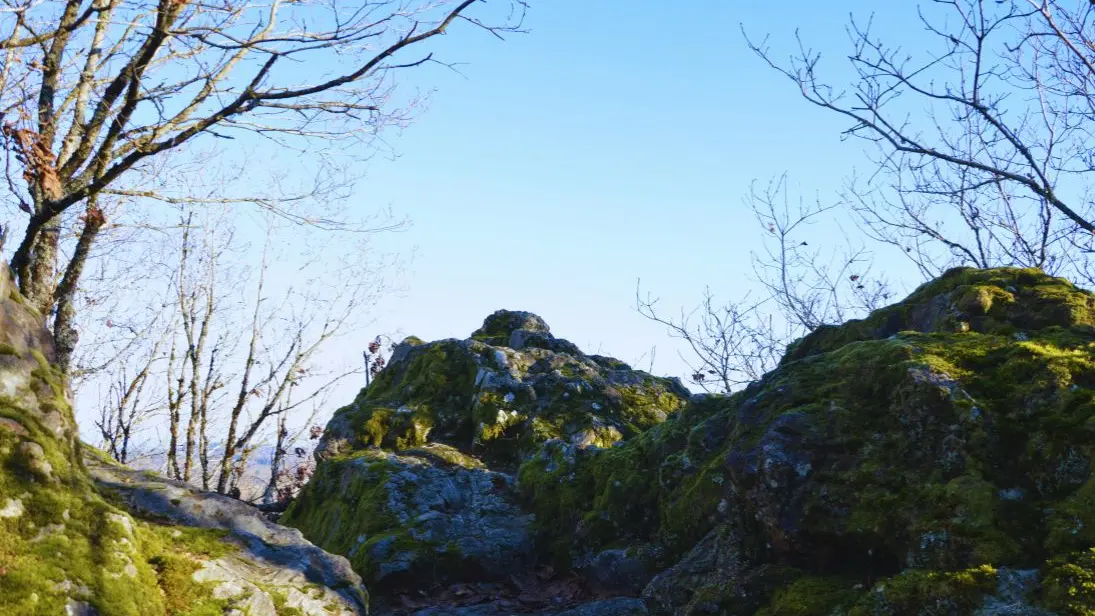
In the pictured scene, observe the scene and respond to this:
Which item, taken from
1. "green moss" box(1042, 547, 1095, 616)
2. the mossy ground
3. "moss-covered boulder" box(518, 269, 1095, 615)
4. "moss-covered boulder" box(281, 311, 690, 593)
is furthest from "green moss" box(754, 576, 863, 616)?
"moss-covered boulder" box(281, 311, 690, 593)

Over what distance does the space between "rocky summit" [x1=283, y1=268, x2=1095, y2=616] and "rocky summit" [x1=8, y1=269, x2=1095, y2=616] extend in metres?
0.02

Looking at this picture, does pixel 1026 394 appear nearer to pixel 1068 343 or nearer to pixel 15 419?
pixel 1068 343

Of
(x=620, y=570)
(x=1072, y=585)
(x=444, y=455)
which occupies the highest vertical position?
(x=444, y=455)

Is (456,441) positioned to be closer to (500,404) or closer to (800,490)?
(500,404)

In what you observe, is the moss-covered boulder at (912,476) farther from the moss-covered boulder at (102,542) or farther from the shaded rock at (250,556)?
the moss-covered boulder at (102,542)

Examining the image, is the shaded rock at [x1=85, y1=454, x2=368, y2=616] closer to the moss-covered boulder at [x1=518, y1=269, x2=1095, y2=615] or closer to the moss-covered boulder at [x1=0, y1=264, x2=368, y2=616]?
the moss-covered boulder at [x1=0, y1=264, x2=368, y2=616]

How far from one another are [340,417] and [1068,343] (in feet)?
29.6

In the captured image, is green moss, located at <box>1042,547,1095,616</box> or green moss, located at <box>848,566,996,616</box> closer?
green moss, located at <box>1042,547,1095,616</box>

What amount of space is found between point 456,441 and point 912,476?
696cm

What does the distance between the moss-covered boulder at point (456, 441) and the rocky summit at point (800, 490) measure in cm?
3

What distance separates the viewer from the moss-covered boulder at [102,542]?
386 centimetres

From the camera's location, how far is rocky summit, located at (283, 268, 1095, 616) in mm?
4078

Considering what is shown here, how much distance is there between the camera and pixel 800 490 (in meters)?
4.81

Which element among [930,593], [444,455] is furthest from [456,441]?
[930,593]
